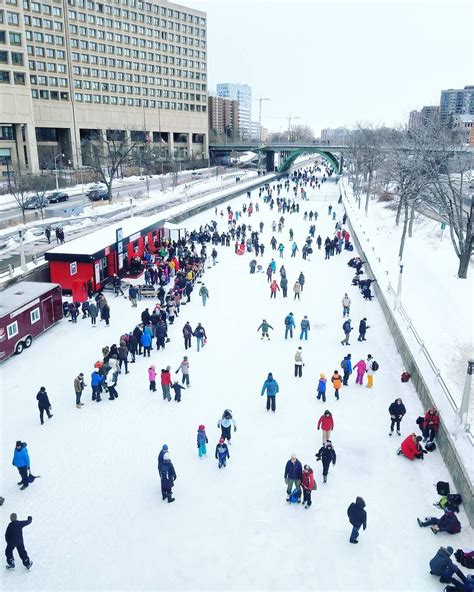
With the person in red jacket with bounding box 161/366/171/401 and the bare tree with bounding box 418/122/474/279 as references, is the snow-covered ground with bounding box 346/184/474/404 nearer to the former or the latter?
the bare tree with bounding box 418/122/474/279

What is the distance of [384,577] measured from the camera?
285 inches

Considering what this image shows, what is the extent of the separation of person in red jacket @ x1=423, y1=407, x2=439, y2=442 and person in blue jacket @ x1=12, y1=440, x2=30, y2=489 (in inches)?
309

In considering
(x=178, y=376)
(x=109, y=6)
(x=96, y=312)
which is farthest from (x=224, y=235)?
(x=109, y=6)

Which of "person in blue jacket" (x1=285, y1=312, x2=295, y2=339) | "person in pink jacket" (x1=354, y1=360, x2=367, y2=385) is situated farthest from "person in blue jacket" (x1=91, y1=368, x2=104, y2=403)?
"person in pink jacket" (x1=354, y1=360, x2=367, y2=385)

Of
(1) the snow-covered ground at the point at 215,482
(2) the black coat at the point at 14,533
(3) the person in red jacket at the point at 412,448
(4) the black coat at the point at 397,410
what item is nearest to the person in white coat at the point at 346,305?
(1) the snow-covered ground at the point at 215,482

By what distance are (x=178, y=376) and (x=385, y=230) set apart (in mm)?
29207

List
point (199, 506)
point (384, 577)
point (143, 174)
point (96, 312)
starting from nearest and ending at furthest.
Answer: point (384, 577)
point (199, 506)
point (96, 312)
point (143, 174)

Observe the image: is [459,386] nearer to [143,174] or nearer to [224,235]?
Answer: [224,235]

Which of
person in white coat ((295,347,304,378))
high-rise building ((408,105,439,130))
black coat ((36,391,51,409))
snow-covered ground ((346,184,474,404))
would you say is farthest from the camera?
Result: high-rise building ((408,105,439,130))

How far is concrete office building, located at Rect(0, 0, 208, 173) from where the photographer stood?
6156 cm

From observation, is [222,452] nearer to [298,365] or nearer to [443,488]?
[443,488]

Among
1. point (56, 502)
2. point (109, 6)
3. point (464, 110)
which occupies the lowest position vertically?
point (56, 502)

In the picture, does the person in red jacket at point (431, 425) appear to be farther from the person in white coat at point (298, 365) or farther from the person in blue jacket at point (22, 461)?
the person in blue jacket at point (22, 461)

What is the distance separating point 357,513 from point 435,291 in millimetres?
16664
